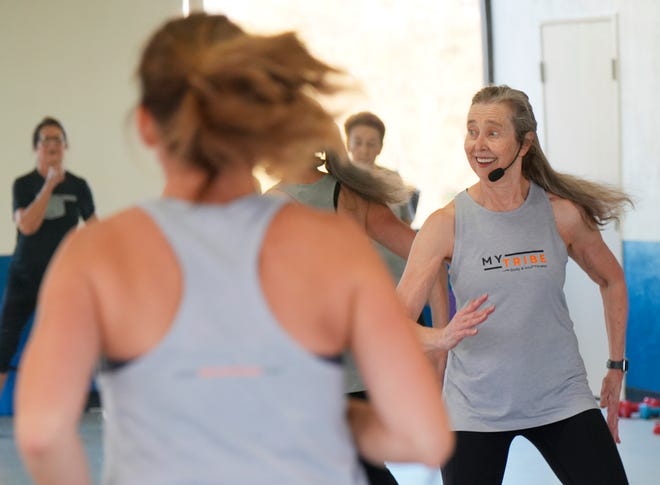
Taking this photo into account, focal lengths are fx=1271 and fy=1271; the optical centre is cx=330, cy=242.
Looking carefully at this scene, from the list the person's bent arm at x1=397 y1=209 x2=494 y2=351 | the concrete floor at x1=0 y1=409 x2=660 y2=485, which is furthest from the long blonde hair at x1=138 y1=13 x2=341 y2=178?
the concrete floor at x1=0 y1=409 x2=660 y2=485

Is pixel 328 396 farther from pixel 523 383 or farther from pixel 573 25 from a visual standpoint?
pixel 573 25

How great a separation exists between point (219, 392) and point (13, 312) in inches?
235

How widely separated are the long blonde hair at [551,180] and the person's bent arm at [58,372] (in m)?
2.27

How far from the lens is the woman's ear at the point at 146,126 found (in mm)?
1507

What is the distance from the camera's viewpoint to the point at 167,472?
142 centimetres

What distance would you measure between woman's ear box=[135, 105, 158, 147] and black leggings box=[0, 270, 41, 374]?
5799 millimetres

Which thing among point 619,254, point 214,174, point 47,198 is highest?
point 214,174

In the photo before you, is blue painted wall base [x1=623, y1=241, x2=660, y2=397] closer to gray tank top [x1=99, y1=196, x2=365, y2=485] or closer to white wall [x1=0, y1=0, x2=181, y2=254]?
white wall [x1=0, y1=0, x2=181, y2=254]

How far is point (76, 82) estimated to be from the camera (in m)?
7.89

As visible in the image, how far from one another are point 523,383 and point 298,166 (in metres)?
1.91

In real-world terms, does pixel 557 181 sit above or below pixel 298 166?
below

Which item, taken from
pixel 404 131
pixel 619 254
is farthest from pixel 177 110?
Result: pixel 404 131

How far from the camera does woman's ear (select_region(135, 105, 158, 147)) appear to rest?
151 centimetres

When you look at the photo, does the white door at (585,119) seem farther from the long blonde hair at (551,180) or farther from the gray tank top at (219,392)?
the gray tank top at (219,392)
